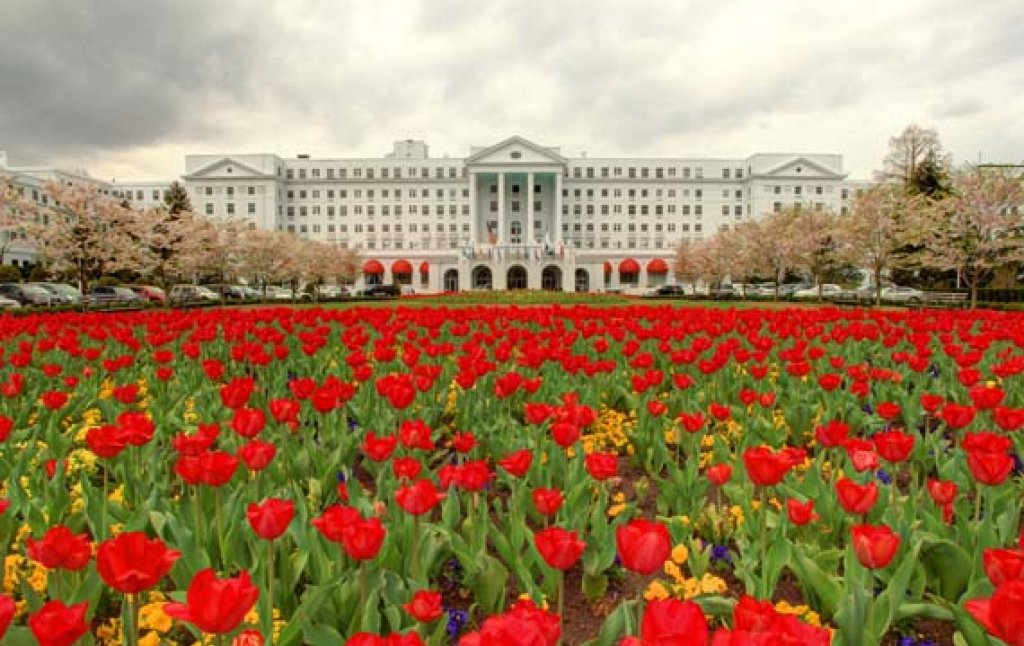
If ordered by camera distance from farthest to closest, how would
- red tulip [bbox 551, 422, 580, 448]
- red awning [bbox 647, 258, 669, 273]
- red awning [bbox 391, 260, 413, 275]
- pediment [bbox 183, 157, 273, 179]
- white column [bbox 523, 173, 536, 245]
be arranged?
pediment [bbox 183, 157, 273, 179]
red awning [bbox 647, 258, 669, 273]
red awning [bbox 391, 260, 413, 275]
white column [bbox 523, 173, 536, 245]
red tulip [bbox 551, 422, 580, 448]

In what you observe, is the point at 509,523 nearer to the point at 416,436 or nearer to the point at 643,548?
the point at 416,436

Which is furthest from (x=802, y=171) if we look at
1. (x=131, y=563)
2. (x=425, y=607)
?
(x=131, y=563)

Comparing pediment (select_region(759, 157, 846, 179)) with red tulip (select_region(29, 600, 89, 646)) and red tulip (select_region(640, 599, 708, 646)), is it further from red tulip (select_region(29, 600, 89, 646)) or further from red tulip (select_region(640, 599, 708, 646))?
red tulip (select_region(29, 600, 89, 646))

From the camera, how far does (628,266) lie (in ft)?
305

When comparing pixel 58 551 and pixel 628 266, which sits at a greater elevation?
pixel 628 266

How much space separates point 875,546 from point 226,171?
107m

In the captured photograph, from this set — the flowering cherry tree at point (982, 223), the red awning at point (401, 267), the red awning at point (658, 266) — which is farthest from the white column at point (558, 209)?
the flowering cherry tree at point (982, 223)

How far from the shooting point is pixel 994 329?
9.84 metres

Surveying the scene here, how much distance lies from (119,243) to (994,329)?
109 feet

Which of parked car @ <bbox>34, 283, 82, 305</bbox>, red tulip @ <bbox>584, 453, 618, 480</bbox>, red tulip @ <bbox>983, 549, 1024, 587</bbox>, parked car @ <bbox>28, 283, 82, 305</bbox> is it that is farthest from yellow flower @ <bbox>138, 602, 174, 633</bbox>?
parked car @ <bbox>34, 283, 82, 305</bbox>

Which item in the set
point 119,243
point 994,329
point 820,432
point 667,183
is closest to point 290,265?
point 119,243

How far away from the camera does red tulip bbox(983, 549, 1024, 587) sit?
5.84 feet

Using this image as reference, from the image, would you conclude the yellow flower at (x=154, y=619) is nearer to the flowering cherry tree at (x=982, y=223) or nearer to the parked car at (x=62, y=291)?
the flowering cherry tree at (x=982, y=223)

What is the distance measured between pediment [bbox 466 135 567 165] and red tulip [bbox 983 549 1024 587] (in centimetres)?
9389
